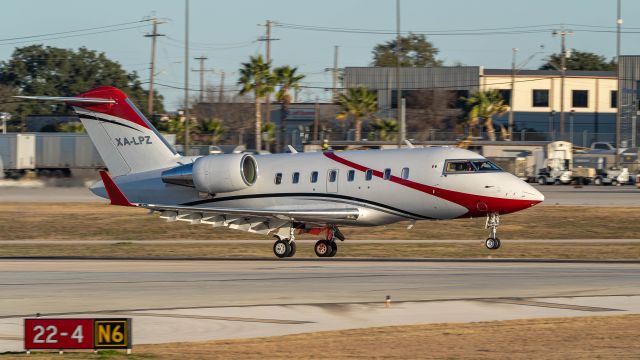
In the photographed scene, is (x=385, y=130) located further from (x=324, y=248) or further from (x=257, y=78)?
(x=324, y=248)

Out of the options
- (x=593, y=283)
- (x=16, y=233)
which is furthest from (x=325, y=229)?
(x=16, y=233)

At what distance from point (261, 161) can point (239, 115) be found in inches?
4370

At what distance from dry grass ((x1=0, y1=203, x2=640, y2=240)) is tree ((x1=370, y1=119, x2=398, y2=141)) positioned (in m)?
47.6

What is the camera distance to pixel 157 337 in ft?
54.2

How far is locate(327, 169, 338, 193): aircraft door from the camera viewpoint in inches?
1249

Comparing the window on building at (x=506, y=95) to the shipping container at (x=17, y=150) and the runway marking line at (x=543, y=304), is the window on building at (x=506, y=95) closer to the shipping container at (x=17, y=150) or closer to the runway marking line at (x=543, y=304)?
the shipping container at (x=17, y=150)

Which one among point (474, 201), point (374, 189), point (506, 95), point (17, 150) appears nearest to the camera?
point (474, 201)

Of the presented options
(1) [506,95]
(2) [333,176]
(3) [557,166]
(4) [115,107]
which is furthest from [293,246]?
(1) [506,95]

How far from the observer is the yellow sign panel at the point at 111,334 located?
1397 centimetres

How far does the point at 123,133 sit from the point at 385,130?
66443mm

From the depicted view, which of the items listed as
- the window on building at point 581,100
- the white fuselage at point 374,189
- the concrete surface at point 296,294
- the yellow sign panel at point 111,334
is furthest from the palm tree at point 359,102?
the yellow sign panel at point 111,334

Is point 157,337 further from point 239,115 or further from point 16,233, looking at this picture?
point 239,115

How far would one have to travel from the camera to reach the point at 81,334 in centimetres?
1398

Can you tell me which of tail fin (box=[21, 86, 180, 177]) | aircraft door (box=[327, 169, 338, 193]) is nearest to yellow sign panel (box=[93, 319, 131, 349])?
aircraft door (box=[327, 169, 338, 193])
